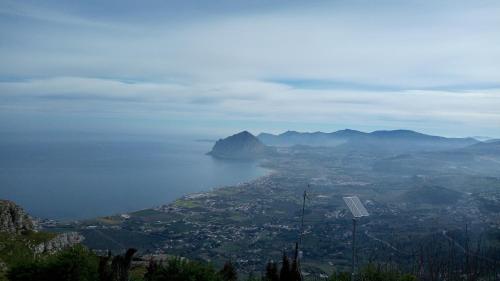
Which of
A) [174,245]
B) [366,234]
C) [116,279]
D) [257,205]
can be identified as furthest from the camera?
[257,205]

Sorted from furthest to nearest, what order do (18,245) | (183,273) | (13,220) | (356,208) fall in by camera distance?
(13,220) < (18,245) < (183,273) < (356,208)

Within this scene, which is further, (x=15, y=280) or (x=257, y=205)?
(x=257, y=205)

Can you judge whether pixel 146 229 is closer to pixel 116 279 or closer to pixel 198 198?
pixel 198 198

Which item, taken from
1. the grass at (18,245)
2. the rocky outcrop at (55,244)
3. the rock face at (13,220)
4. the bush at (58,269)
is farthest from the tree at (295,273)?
the rock face at (13,220)

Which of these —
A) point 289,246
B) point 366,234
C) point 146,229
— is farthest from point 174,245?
point 366,234

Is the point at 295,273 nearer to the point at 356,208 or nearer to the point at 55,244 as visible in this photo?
the point at 356,208

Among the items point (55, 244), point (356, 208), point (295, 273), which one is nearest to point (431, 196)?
point (55, 244)

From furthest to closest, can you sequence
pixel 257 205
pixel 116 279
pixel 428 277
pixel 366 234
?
pixel 257 205, pixel 366 234, pixel 428 277, pixel 116 279

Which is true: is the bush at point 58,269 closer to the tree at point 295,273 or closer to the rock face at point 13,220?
the tree at point 295,273
